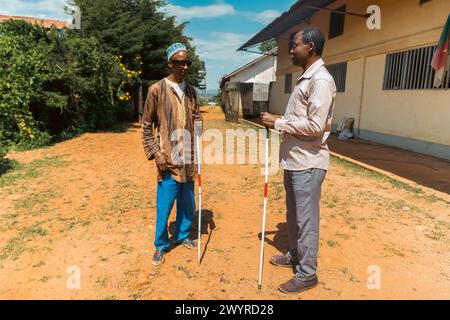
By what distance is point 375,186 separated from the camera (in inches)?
212

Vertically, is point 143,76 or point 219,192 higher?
point 143,76

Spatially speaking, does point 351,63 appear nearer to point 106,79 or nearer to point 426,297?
point 106,79

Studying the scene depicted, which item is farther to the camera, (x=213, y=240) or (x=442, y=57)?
(x=442, y=57)

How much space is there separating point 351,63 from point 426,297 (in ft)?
32.8

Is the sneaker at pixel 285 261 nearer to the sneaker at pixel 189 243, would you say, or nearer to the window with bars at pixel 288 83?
the sneaker at pixel 189 243

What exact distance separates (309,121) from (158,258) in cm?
185

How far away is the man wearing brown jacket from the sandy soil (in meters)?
0.45

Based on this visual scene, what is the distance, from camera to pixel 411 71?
8.30 m

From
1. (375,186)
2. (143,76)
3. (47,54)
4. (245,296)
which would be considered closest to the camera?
(245,296)

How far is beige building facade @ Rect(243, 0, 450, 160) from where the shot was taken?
7.50m

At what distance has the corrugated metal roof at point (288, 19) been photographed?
10.6 metres

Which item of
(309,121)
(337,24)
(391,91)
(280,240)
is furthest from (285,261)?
(337,24)

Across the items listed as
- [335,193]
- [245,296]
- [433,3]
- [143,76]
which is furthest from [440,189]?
[143,76]

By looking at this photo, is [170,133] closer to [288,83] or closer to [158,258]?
[158,258]
